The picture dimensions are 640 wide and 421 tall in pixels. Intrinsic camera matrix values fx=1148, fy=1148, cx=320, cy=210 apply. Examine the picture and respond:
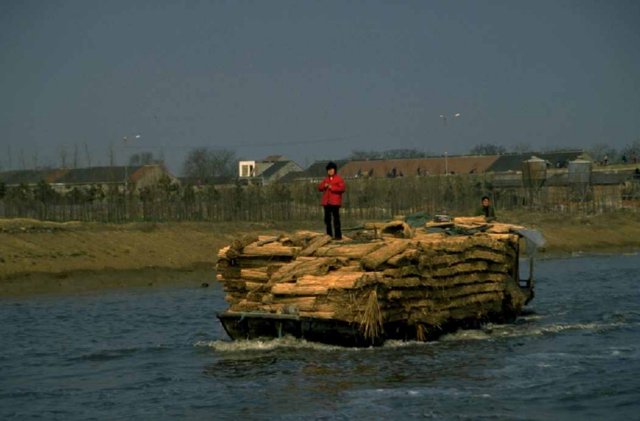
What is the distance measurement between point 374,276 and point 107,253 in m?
22.4

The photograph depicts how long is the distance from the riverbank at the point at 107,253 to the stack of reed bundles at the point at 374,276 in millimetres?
15090

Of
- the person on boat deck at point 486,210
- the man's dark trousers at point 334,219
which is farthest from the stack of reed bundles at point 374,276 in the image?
the person on boat deck at point 486,210

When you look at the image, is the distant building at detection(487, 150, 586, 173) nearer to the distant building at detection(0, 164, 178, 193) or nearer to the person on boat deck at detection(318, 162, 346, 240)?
the distant building at detection(0, 164, 178, 193)

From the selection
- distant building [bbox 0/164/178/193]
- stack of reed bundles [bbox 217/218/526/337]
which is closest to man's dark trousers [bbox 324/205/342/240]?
stack of reed bundles [bbox 217/218/526/337]

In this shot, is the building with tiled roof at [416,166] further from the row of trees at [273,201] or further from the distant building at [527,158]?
the row of trees at [273,201]

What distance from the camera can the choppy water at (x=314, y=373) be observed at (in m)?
15.4

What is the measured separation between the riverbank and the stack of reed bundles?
15090 millimetres

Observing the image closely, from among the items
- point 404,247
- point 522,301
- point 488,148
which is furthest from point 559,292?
point 488,148

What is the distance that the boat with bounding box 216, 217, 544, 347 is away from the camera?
18188 millimetres

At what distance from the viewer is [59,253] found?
37.4m

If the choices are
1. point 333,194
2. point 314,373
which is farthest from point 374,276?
point 333,194

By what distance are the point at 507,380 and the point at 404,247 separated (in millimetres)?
2973

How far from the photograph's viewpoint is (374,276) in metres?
18.0

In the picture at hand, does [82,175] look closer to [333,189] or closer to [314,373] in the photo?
[333,189]
